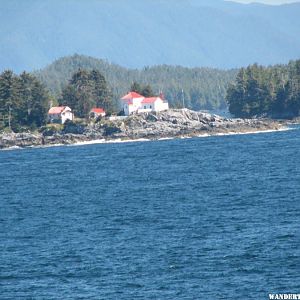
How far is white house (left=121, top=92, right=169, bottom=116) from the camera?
146 meters

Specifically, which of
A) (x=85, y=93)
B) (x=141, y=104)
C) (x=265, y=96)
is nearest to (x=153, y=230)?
(x=141, y=104)

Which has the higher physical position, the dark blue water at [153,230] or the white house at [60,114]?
the white house at [60,114]

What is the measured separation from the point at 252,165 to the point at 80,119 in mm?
56660

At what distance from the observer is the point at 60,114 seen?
473 feet

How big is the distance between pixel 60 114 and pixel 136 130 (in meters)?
13.3

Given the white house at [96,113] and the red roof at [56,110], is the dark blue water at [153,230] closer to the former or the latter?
the red roof at [56,110]

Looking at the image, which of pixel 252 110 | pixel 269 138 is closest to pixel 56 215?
pixel 269 138

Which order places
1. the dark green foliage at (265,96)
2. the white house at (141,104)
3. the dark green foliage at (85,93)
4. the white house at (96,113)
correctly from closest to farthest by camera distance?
the white house at (141,104) < the white house at (96,113) < the dark green foliage at (85,93) < the dark green foliage at (265,96)

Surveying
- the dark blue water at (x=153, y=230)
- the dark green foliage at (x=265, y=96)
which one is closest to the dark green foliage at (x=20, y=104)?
the dark green foliage at (x=265, y=96)

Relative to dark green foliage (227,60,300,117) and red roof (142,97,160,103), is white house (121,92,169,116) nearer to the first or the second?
red roof (142,97,160,103)

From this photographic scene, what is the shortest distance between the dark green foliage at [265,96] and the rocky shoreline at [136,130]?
71.4ft

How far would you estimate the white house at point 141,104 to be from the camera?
480 feet

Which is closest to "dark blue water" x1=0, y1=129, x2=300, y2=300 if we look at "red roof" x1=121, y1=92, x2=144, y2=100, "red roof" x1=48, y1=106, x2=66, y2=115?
"red roof" x1=48, y1=106, x2=66, y2=115

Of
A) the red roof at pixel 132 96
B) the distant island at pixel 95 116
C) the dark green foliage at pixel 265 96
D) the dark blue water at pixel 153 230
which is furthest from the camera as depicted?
the dark green foliage at pixel 265 96
